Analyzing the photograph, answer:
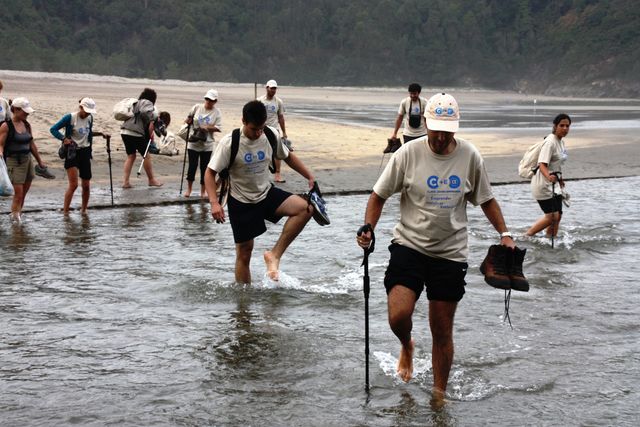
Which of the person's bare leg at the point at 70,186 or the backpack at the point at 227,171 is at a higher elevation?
the backpack at the point at 227,171

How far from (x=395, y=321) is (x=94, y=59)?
79.5m

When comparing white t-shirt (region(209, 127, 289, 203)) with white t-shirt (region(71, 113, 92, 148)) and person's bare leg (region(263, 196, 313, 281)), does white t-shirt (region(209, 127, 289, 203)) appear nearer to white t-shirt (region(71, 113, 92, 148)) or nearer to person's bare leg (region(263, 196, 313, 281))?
person's bare leg (region(263, 196, 313, 281))

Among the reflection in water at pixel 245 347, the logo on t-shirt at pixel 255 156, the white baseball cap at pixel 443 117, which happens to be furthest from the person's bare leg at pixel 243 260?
the white baseball cap at pixel 443 117

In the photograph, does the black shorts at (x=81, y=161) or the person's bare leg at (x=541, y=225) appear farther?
the black shorts at (x=81, y=161)

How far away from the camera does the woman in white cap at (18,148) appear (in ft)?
37.3

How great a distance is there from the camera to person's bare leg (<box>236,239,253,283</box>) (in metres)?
8.17

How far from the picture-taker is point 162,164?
59.4 ft

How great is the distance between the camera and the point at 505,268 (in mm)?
5625

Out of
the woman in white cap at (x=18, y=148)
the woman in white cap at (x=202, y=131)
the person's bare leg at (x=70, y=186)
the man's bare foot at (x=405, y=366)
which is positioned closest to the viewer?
the man's bare foot at (x=405, y=366)

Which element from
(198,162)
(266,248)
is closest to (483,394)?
(266,248)

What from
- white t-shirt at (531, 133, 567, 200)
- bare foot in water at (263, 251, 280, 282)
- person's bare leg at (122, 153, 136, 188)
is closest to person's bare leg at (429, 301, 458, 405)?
bare foot in water at (263, 251, 280, 282)

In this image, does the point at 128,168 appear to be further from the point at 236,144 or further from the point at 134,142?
the point at 236,144

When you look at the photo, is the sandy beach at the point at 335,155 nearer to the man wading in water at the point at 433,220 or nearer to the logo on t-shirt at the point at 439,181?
the man wading in water at the point at 433,220

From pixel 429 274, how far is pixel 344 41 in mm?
91242
